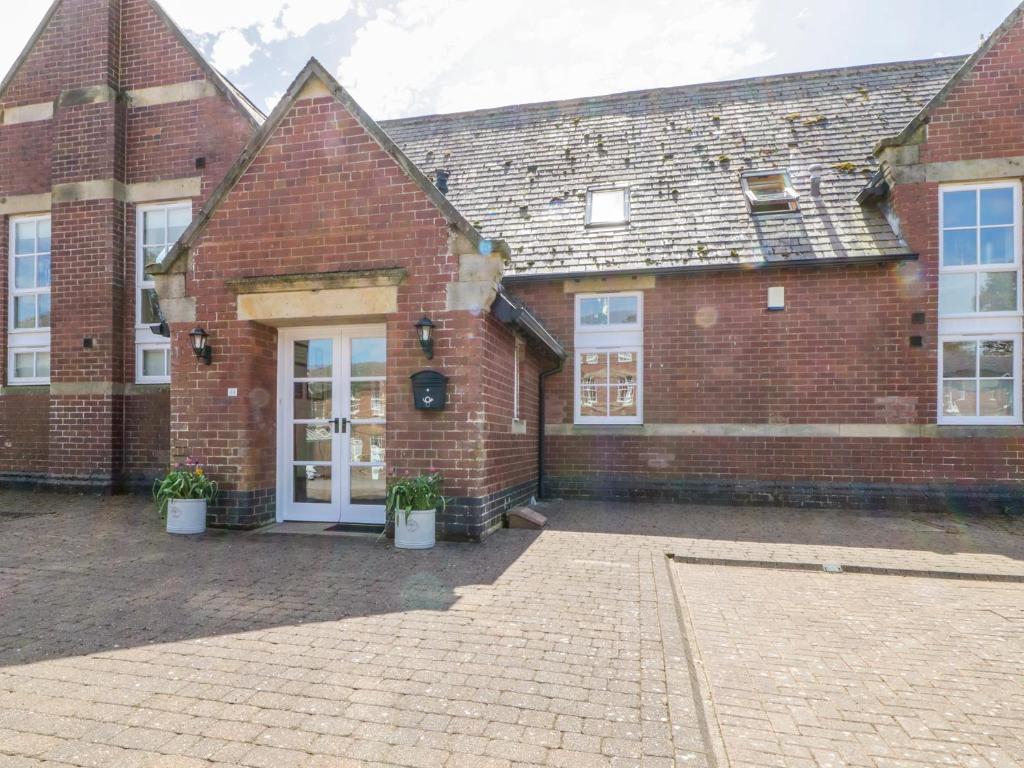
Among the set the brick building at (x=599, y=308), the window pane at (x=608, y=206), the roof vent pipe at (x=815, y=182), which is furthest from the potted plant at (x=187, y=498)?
the roof vent pipe at (x=815, y=182)

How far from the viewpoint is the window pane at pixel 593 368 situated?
10.8m

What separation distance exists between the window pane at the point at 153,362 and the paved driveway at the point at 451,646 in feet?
14.3

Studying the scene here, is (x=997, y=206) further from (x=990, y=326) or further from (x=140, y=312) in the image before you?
(x=140, y=312)

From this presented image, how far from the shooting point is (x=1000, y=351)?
31.6ft

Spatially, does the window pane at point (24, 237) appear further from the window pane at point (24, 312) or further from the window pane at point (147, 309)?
the window pane at point (147, 309)

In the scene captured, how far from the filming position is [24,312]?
11.5 m

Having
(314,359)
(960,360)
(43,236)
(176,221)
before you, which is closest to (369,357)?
(314,359)

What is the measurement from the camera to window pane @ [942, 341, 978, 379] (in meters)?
9.66

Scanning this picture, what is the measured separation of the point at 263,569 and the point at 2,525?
478 centimetres

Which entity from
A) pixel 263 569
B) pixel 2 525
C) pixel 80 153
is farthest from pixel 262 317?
pixel 80 153

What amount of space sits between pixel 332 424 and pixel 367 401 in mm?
554

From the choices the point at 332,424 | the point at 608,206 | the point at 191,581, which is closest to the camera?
the point at 191,581

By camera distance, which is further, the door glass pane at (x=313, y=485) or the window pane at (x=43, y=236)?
the window pane at (x=43, y=236)

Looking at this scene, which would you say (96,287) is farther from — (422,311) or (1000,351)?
(1000,351)
